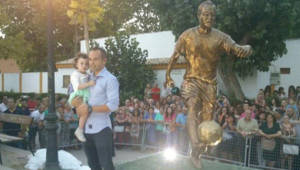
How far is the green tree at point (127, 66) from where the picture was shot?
16452 millimetres

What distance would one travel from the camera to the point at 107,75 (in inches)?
137

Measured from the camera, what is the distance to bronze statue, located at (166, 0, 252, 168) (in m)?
4.58

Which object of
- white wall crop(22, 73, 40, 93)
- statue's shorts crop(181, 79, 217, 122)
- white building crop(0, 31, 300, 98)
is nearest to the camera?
statue's shorts crop(181, 79, 217, 122)

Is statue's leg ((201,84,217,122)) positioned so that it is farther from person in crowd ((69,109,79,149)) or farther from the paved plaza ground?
person in crowd ((69,109,79,149))

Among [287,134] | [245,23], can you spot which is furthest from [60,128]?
[245,23]

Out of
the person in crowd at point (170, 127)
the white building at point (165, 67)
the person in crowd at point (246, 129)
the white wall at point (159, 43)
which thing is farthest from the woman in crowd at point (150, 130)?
the white wall at point (159, 43)

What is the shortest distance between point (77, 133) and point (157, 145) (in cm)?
629

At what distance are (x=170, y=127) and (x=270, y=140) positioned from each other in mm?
2659

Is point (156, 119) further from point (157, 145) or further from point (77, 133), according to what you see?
point (77, 133)

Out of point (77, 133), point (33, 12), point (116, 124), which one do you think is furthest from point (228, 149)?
point (33, 12)

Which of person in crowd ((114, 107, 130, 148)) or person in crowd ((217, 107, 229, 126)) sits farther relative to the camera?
person in crowd ((114, 107, 130, 148))

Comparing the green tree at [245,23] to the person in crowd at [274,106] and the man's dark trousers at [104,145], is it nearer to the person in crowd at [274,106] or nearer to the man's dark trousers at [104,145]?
the person in crowd at [274,106]

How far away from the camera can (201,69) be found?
15.4 feet

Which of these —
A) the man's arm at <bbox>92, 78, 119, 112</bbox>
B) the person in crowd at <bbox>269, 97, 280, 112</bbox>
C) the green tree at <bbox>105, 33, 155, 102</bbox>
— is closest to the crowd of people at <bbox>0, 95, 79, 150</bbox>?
the person in crowd at <bbox>269, 97, 280, 112</bbox>
